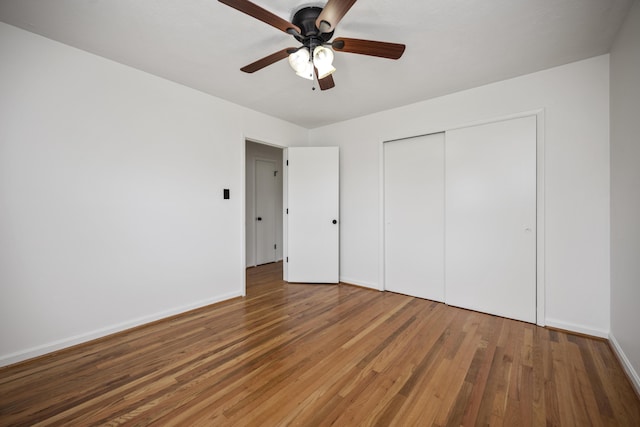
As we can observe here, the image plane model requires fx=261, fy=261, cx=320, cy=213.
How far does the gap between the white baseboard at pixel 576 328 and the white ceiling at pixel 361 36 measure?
2381 millimetres

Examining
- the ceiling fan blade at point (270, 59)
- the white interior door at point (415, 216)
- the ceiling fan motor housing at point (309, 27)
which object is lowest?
the white interior door at point (415, 216)

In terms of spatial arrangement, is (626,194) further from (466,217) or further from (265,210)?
(265,210)

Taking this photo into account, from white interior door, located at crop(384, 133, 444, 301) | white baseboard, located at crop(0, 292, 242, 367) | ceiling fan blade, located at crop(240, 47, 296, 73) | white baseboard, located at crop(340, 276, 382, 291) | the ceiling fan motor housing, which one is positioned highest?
the ceiling fan motor housing

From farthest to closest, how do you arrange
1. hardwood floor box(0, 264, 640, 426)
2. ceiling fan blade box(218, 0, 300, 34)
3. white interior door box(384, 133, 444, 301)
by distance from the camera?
1. white interior door box(384, 133, 444, 301)
2. hardwood floor box(0, 264, 640, 426)
3. ceiling fan blade box(218, 0, 300, 34)

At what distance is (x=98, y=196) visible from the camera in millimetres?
2271

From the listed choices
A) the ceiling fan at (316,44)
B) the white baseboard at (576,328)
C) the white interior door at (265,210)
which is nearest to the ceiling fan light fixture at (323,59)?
the ceiling fan at (316,44)

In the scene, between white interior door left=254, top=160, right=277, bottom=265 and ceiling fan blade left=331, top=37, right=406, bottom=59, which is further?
white interior door left=254, top=160, right=277, bottom=265

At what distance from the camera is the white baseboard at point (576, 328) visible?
2257 mm

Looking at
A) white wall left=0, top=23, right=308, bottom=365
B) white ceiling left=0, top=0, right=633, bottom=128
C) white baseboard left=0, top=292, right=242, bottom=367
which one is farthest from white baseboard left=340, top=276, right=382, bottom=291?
white ceiling left=0, top=0, right=633, bottom=128

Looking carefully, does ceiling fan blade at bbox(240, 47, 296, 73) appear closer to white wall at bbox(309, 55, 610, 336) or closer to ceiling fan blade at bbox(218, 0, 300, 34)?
ceiling fan blade at bbox(218, 0, 300, 34)

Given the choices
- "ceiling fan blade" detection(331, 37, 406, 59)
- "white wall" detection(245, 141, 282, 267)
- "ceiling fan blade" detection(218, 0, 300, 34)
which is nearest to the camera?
"ceiling fan blade" detection(218, 0, 300, 34)

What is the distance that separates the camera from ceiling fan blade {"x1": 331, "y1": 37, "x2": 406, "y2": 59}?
1.62 metres

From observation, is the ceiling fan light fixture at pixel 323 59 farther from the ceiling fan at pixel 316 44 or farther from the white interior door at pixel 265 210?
the white interior door at pixel 265 210

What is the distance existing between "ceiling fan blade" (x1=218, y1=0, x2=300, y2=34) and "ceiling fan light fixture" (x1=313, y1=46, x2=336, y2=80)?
0.18 meters
